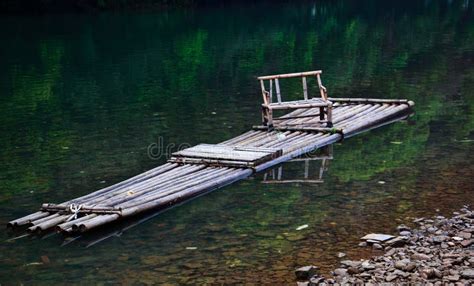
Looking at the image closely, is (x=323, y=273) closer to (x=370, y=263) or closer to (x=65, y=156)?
(x=370, y=263)

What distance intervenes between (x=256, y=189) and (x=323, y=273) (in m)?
4.83

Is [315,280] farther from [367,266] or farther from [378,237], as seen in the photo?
[378,237]

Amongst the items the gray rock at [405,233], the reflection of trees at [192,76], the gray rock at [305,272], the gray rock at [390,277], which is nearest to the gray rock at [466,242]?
the gray rock at [405,233]

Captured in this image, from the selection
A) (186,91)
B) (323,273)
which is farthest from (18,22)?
(323,273)

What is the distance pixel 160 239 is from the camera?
1319cm

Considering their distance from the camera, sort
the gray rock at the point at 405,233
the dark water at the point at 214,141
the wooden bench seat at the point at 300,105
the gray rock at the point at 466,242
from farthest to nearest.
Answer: the wooden bench seat at the point at 300,105 < the gray rock at the point at 405,233 < the dark water at the point at 214,141 < the gray rock at the point at 466,242

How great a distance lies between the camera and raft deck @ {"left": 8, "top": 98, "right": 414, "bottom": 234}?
13.6 metres

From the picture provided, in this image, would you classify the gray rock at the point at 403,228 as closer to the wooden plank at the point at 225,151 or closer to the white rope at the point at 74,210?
the wooden plank at the point at 225,151

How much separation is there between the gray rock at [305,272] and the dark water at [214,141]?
0.21m

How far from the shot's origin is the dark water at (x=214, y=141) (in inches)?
489

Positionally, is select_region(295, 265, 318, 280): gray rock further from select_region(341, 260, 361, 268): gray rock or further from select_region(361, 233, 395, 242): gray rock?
select_region(361, 233, 395, 242): gray rock

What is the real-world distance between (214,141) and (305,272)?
948 cm

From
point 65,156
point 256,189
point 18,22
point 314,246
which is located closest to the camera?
point 314,246

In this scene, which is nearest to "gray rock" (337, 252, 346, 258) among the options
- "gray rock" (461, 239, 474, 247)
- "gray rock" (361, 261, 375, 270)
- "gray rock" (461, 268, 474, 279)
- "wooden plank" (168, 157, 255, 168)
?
"gray rock" (361, 261, 375, 270)
